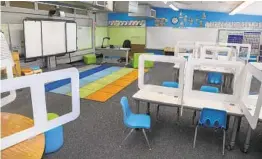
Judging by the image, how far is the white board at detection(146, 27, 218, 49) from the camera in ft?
34.6

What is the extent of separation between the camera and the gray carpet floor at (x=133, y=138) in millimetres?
3152

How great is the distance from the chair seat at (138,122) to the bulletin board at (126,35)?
8.56 metres

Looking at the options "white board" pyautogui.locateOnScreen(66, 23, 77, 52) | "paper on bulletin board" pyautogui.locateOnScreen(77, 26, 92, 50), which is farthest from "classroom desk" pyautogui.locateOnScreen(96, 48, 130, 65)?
"white board" pyautogui.locateOnScreen(66, 23, 77, 52)

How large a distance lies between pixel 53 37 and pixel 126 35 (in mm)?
5006

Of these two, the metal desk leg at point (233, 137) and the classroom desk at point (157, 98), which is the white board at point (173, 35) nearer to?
the classroom desk at point (157, 98)

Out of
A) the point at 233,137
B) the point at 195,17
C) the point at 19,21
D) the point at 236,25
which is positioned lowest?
the point at 233,137

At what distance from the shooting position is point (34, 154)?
185 cm

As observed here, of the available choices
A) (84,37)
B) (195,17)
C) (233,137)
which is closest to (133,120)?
(233,137)

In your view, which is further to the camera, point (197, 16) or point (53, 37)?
point (197, 16)

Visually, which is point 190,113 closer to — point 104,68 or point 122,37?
point 104,68

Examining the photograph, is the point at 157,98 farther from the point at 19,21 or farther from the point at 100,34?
the point at 100,34

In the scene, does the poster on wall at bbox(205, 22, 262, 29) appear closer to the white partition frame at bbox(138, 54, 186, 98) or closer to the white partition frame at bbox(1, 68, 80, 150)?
the white partition frame at bbox(138, 54, 186, 98)

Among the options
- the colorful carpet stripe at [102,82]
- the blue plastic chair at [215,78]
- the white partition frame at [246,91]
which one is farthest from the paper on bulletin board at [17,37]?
the white partition frame at [246,91]

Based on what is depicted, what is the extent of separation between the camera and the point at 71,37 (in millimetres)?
8633
